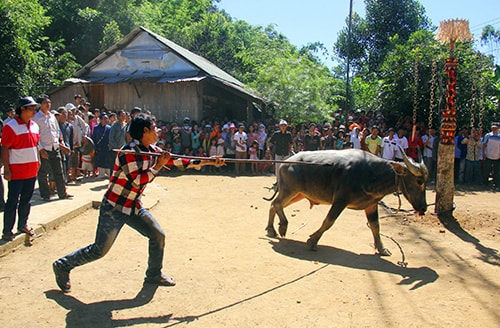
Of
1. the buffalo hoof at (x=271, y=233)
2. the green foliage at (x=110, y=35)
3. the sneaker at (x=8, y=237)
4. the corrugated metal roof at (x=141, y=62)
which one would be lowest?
the buffalo hoof at (x=271, y=233)

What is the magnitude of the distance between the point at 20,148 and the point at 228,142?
10196 millimetres

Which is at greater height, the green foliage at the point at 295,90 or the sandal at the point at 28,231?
the green foliage at the point at 295,90

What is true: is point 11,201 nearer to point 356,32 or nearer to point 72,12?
point 72,12

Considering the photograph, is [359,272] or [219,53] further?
[219,53]

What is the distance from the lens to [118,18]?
2942cm

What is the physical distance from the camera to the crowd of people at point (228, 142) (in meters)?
8.60

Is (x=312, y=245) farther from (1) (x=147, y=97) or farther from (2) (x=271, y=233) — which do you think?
(1) (x=147, y=97)

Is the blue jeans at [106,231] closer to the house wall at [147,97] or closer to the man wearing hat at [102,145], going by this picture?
the man wearing hat at [102,145]

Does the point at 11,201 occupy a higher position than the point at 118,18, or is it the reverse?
the point at 118,18

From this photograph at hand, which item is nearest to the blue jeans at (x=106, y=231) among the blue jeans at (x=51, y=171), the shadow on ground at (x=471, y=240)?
the blue jeans at (x=51, y=171)

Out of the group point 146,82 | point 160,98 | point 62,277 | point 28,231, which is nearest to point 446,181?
point 62,277

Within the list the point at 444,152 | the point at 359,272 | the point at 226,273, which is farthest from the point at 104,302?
the point at 444,152

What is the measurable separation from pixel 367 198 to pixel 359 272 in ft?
4.10

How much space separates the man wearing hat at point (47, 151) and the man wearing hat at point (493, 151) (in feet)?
40.2
